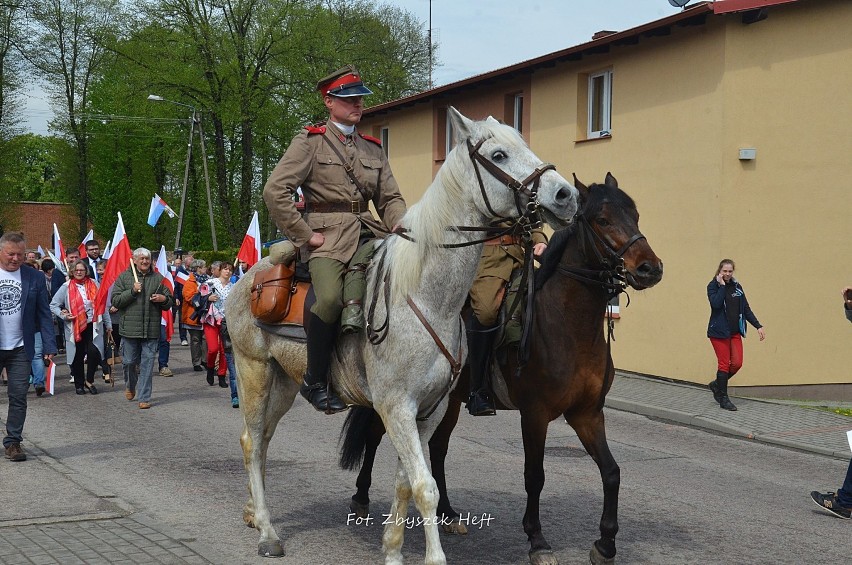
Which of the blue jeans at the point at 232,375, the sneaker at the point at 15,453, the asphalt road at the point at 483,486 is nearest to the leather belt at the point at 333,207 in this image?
the asphalt road at the point at 483,486

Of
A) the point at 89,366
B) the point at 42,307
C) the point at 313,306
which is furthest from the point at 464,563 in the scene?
the point at 89,366

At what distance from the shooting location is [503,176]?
16.8ft

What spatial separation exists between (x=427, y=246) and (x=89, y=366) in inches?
449

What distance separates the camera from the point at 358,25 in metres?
51.8

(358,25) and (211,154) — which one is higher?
(358,25)

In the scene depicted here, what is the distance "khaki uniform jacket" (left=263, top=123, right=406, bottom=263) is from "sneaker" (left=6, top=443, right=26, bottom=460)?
489 centimetres

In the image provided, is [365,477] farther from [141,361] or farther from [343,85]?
[141,361]

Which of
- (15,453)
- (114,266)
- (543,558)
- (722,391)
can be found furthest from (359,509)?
(114,266)

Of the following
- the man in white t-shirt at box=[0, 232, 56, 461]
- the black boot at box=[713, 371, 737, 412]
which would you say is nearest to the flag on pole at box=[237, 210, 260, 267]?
the man in white t-shirt at box=[0, 232, 56, 461]

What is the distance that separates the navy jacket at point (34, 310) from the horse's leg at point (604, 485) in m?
5.96

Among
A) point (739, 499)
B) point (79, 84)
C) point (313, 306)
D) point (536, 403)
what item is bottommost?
point (739, 499)

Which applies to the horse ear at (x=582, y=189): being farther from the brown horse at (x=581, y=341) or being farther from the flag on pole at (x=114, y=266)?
the flag on pole at (x=114, y=266)

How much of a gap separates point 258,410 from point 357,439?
73 cm

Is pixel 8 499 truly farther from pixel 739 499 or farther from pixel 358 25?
pixel 358 25
